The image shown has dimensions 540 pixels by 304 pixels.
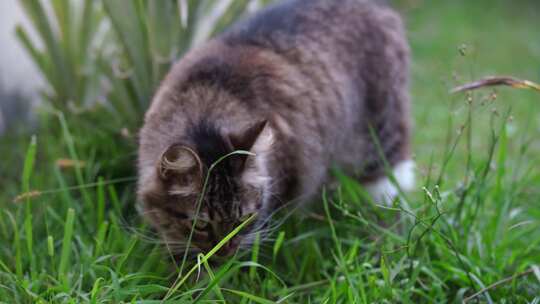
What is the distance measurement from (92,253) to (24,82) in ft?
6.56

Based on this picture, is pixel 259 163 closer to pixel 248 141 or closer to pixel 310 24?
pixel 248 141

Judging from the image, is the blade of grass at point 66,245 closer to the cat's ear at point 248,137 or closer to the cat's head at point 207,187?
the cat's head at point 207,187

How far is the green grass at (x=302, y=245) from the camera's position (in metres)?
2.14

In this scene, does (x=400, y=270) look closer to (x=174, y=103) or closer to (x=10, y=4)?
(x=174, y=103)

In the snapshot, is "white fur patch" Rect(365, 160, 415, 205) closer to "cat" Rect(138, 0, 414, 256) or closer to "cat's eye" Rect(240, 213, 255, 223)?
"cat" Rect(138, 0, 414, 256)

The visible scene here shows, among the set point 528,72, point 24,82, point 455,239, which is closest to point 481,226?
point 455,239

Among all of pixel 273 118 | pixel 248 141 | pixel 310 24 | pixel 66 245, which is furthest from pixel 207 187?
pixel 310 24

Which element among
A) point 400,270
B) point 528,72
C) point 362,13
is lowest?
point 528,72

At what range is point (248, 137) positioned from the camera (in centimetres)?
215

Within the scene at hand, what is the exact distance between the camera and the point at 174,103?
100 inches

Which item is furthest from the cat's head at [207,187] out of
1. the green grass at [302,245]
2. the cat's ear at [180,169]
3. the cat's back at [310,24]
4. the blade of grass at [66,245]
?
the cat's back at [310,24]

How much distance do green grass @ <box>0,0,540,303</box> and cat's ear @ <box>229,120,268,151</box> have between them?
1.33ft

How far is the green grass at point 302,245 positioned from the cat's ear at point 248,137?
0.40 meters

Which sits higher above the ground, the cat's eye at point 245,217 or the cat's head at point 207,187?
the cat's head at point 207,187
